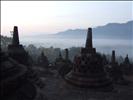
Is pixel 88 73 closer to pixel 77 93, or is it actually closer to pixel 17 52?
pixel 77 93

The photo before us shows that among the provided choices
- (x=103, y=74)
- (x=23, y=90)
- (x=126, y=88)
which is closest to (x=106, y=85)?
(x=103, y=74)

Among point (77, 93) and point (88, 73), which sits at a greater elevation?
point (88, 73)

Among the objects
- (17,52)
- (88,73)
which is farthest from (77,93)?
(17,52)

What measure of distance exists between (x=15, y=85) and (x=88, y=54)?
65.5 ft

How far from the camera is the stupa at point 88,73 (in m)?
28.5

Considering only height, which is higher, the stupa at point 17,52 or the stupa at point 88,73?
the stupa at point 17,52

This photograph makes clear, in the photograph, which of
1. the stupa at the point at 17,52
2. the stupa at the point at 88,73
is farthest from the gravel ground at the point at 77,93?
the stupa at the point at 17,52

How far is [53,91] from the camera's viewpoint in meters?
27.4

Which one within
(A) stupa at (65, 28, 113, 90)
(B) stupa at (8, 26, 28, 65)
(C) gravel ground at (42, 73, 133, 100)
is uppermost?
(B) stupa at (8, 26, 28, 65)

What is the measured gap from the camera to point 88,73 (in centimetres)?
2920

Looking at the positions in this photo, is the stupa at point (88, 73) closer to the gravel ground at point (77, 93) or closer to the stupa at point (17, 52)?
the gravel ground at point (77, 93)

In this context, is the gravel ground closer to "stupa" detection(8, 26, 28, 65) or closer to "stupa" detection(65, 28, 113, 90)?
"stupa" detection(65, 28, 113, 90)

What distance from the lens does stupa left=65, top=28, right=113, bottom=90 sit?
2848 cm

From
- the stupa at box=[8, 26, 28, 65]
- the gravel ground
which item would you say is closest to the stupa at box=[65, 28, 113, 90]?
the gravel ground
